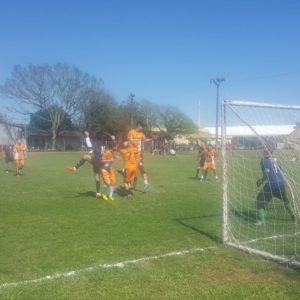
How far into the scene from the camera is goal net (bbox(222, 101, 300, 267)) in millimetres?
7348

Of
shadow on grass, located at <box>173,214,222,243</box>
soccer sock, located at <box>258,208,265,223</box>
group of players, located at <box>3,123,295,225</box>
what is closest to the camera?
shadow on grass, located at <box>173,214,222,243</box>

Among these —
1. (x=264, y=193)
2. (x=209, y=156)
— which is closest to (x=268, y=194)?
(x=264, y=193)

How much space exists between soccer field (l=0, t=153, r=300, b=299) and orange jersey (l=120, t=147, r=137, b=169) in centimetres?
148

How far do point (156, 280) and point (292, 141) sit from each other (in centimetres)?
553

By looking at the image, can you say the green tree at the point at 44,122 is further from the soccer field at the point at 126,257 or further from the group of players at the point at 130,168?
the soccer field at the point at 126,257

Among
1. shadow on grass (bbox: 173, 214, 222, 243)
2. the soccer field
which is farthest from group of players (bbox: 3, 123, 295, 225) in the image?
shadow on grass (bbox: 173, 214, 222, 243)

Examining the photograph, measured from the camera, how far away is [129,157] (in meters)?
12.8

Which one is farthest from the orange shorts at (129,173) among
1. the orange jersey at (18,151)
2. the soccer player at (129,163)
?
the orange jersey at (18,151)

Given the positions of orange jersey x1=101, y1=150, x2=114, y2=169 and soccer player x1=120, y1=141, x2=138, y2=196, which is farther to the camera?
soccer player x1=120, y1=141, x2=138, y2=196

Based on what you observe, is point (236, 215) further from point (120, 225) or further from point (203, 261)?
point (203, 261)

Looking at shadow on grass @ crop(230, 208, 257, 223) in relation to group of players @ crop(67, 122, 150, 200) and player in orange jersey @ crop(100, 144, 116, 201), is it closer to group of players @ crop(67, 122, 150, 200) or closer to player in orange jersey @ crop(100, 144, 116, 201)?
group of players @ crop(67, 122, 150, 200)

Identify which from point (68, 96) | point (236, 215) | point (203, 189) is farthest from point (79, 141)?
point (236, 215)

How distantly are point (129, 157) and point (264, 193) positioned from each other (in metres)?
4.84

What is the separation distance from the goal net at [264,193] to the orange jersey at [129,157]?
304 centimetres
